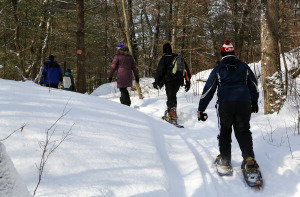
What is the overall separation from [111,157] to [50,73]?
658cm

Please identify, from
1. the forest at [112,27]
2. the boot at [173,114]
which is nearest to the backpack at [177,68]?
the boot at [173,114]

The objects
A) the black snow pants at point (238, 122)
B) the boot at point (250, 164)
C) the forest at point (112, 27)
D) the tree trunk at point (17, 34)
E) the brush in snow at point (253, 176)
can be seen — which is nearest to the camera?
the brush in snow at point (253, 176)

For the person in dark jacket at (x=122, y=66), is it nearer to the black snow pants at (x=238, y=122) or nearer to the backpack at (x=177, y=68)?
the backpack at (x=177, y=68)

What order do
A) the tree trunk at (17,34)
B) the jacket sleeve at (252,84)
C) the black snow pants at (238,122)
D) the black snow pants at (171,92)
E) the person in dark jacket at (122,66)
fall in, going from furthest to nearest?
1. the tree trunk at (17,34)
2. the person in dark jacket at (122,66)
3. the black snow pants at (171,92)
4. the jacket sleeve at (252,84)
5. the black snow pants at (238,122)

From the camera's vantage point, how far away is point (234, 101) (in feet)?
9.36

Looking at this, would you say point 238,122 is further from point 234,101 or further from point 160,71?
point 160,71

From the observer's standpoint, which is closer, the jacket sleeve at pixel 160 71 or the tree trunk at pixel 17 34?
the jacket sleeve at pixel 160 71

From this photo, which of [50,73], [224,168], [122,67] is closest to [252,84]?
[224,168]

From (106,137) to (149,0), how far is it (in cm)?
1215

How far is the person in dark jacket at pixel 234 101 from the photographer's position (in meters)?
2.84

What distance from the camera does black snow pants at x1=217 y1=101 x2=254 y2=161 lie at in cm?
283

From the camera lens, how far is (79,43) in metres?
9.41

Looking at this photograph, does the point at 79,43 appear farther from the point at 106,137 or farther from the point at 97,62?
the point at 97,62

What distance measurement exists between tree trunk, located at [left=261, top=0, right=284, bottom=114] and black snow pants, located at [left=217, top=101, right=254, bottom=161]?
2108mm
